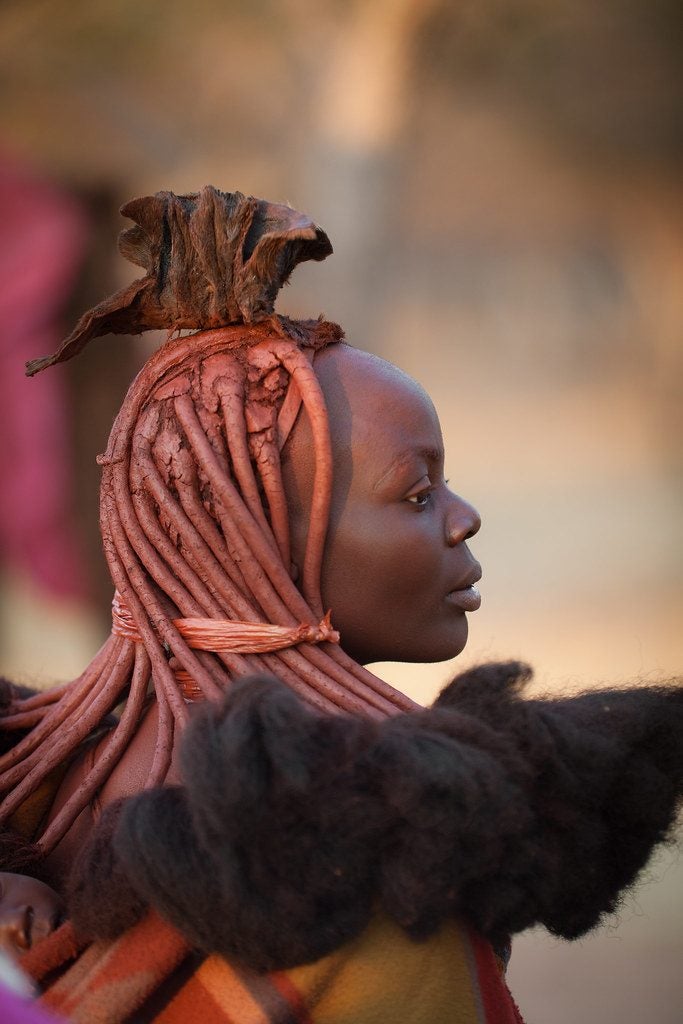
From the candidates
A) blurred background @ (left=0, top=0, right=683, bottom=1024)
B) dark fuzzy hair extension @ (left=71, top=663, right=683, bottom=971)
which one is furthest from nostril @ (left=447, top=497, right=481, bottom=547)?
blurred background @ (left=0, top=0, right=683, bottom=1024)

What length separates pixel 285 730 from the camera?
834 millimetres

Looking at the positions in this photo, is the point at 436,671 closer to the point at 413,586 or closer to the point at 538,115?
the point at 538,115

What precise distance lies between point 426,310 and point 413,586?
2021mm

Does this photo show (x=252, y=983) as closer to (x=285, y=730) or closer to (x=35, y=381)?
(x=285, y=730)

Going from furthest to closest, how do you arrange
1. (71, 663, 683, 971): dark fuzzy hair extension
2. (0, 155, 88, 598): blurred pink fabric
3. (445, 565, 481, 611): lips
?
1. (0, 155, 88, 598): blurred pink fabric
2. (445, 565, 481, 611): lips
3. (71, 663, 683, 971): dark fuzzy hair extension

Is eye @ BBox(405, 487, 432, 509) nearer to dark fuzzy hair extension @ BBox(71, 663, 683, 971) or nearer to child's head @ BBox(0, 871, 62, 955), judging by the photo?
dark fuzzy hair extension @ BBox(71, 663, 683, 971)

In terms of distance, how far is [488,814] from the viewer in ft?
2.82

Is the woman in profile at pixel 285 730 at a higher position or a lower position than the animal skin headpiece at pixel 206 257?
lower

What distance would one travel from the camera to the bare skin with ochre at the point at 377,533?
1134mm

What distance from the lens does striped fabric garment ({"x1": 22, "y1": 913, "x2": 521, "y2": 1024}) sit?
89 cm

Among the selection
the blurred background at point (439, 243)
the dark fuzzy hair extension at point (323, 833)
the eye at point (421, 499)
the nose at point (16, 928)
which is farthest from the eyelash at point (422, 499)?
the blurred background at point (439, 243)

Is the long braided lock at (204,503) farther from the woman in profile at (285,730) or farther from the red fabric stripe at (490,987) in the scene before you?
the red fabric stripe at (490,987)

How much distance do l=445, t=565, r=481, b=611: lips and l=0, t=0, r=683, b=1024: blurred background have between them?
65.3 inches

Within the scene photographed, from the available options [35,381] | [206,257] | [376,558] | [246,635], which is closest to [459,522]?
[376,558]
